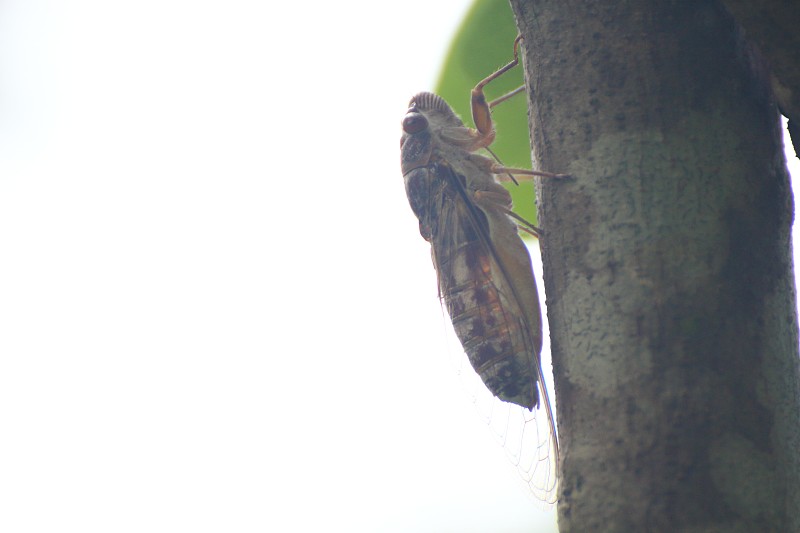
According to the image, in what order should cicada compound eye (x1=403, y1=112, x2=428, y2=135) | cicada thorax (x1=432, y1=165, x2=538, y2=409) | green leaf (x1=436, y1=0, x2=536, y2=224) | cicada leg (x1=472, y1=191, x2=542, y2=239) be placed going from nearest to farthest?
green leaf (x1=436, y1=0, x2=536, y2=224) → cicada thorax (x1=432, y1=165, x2=538, y2=409) → cicada leg (x1=472, y1=191, x2=542, y2=239) → cicada compound eye (x1=403, y1=112, x2=428, y2=135)

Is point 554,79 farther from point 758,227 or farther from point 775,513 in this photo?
point 775,513

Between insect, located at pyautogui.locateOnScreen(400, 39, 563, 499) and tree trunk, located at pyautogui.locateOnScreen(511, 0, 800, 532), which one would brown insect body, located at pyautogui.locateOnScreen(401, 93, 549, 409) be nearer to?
insect, located at pyautogui.locateOnScreen(400, 39, 563, 499)

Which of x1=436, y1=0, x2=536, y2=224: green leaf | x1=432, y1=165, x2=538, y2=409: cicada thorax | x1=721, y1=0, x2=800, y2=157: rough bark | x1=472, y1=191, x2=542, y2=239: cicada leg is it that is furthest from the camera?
x1=472, y1=191, x2=542, y2=239: cicada leg

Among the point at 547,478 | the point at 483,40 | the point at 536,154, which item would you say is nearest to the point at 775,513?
the point at 536,154

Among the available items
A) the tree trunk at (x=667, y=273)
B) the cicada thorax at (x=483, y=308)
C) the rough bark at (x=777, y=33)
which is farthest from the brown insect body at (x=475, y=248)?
the rough bark at (x=777, y=33)

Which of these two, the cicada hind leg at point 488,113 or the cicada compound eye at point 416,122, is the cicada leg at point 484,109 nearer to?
the cicada hind leg at point 488,113

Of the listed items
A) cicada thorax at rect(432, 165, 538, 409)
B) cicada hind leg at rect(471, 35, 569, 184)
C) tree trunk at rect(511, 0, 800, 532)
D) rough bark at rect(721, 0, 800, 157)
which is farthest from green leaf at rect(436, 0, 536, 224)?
rough bark at rect(721, 0, 800, 157)

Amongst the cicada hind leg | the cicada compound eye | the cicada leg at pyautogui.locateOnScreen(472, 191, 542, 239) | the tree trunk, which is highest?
the cicada compound eye

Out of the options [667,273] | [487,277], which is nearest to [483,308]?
[487,277]
